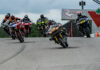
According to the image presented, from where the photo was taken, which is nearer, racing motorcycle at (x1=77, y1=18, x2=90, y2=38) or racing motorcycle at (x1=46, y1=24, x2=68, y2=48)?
racing motorcycle at (x1=46, y1=24, x2=68, y2=48)

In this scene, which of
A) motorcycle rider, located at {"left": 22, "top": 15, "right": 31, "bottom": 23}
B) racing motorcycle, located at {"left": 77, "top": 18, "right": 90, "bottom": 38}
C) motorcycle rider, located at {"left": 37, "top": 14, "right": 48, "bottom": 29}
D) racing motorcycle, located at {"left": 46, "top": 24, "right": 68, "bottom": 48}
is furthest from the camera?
motorcycle rider, located at {"left": 37, "top": 14, "right": 48, "bottom": 29}

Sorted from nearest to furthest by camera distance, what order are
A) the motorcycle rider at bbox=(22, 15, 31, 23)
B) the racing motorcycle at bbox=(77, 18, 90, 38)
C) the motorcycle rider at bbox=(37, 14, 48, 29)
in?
1. the racing motorcycle at bbox=(77, 18, 90, 38)
2. the motorcycle rider at bbox=(22, 15, 31, 23)
3. the motorcycle rider at bbox=(37, 14, 48, 29)

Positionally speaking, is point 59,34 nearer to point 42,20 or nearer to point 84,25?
point 84,25

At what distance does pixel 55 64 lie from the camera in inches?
415

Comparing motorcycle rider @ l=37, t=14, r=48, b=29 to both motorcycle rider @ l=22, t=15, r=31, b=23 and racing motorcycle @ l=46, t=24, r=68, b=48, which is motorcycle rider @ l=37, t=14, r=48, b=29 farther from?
racing motorcycle @ l=46, t=24, r=68, b=48

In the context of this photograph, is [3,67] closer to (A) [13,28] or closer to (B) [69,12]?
(A) [13,28]

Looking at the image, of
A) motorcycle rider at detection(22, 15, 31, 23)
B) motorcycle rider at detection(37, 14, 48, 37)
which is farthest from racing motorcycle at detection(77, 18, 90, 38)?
motorcycle rider at detection(37, 14, 48, 37)

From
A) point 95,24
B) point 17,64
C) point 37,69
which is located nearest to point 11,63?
point 17,64

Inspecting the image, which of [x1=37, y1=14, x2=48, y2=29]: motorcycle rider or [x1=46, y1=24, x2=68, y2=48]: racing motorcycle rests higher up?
[x1=46, y1=24, x2=68, y2=48]: racing motorcycle

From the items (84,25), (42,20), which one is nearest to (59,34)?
(84,25)

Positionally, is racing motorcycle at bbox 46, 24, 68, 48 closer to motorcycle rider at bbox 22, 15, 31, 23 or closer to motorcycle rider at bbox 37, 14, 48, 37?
motorcycle rider at bbox 22, 15, 31, 23

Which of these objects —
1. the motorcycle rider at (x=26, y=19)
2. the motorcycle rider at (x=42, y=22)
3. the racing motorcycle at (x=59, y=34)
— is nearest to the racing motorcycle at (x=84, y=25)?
the motorcycle rider at (x=26, y=19)

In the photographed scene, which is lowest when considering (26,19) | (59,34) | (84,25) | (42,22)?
(42,22)

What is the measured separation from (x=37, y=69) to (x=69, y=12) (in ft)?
212
